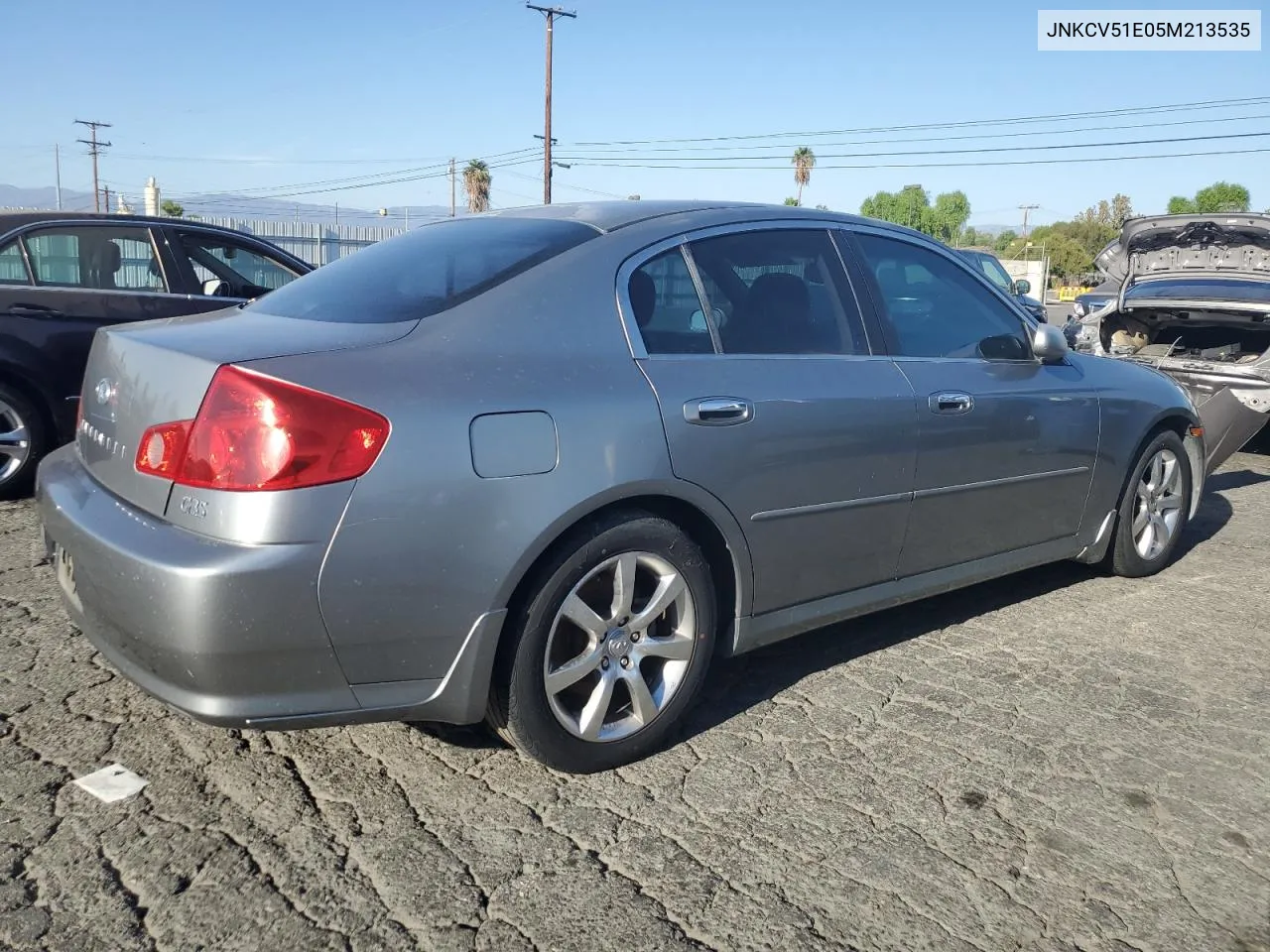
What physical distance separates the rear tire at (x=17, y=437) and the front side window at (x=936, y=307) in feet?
15.0

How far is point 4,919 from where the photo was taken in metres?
2.23

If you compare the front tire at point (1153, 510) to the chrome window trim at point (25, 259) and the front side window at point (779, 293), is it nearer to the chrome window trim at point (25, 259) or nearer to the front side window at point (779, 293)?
the front side window at point (779, 293)

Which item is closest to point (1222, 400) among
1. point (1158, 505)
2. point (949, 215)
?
point (1158, 505)

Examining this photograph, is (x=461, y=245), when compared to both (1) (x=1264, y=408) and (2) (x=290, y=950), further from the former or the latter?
(1) (x=1264, y=408)

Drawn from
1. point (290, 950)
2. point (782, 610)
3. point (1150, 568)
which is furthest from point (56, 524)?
point (1150, 568)

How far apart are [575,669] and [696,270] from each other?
1268 mm

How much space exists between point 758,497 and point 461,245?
3.93ft

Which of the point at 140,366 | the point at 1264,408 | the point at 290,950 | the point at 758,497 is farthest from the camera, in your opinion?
the point at 1264,408

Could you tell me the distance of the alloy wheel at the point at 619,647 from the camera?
284cm

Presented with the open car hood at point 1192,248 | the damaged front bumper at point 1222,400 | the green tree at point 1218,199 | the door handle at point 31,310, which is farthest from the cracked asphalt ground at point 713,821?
the green tree at point 1218,199

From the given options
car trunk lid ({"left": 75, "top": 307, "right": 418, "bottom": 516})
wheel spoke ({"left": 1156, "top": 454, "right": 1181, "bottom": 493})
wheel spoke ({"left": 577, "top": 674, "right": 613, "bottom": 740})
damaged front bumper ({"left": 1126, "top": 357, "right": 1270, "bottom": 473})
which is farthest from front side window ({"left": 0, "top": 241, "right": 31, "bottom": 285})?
damaged front bumper ({"left": 1126, "top": 357, "right": 1270, "bottom": 473})

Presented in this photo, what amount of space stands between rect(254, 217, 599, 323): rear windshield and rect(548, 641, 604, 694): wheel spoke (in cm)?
99

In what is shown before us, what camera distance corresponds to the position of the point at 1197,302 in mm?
8008

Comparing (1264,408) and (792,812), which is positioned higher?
(1264,408)
